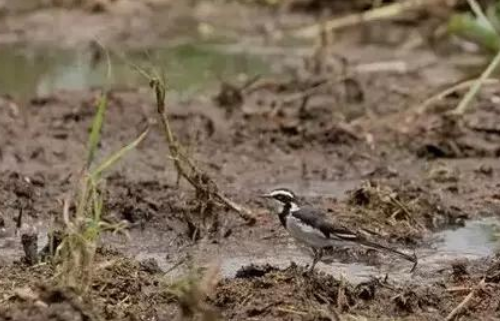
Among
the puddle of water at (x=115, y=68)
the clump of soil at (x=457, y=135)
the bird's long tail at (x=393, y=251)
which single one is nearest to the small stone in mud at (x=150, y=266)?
the bird's long tail at (x=393, y=251)

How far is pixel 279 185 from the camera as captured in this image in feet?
31.7

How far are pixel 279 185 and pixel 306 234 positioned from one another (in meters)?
2.45

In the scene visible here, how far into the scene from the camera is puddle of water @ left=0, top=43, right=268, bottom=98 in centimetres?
1271

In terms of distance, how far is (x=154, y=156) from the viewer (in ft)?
34.0

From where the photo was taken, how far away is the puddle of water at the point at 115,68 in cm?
1271

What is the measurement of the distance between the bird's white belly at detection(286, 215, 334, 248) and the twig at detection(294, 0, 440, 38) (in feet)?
25.8

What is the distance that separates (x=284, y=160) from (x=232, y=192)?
108 cm

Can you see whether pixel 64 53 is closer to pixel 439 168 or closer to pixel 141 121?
pixel 141 121

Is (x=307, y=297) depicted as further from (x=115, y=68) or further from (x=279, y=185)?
(x=115, y=68)

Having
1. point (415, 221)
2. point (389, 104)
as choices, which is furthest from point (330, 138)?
point (415, 221)

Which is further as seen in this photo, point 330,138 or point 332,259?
point 330,138

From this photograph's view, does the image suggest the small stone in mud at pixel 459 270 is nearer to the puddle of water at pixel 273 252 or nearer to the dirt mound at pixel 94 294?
the puddle of water at pixel 273 252

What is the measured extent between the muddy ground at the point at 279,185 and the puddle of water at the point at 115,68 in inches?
16.1

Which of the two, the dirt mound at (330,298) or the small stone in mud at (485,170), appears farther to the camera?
the small stone in mud at (485,170)
